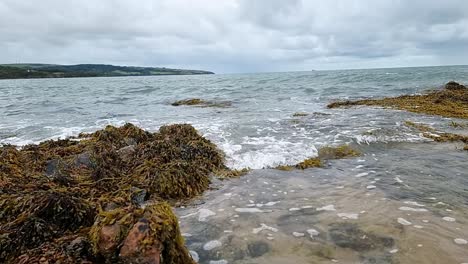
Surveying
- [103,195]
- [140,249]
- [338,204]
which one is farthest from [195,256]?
[338,204]

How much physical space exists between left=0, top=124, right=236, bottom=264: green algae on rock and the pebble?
0.64 metres

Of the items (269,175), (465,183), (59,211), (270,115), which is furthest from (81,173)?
(270,115)

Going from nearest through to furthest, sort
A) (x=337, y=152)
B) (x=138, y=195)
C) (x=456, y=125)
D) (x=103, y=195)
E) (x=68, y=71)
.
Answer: (x=103, y=195), (x=138, y=195), (x=337, y=152), (x=456, y=125), (x=68, y=71)

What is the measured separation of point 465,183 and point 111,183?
20.4ft

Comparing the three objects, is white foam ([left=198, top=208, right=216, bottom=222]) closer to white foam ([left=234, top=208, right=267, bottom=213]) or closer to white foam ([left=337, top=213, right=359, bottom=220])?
white foam ([left=234, top=208, right=267, bottom=213])

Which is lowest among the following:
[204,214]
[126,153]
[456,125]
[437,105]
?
[204,214]

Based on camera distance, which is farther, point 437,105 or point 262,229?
point 437,105

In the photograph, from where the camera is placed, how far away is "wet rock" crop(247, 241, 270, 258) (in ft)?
13.3

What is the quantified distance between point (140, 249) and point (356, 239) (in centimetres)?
254

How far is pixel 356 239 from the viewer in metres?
4.28

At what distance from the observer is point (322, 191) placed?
6.12 m

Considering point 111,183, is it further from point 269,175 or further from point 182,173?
point 269,175

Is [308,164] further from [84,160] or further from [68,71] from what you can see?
[68,71]

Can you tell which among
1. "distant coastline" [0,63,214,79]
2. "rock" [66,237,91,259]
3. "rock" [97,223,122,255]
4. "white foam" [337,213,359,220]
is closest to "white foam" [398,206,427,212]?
"white foam" [337,213,359,220]
